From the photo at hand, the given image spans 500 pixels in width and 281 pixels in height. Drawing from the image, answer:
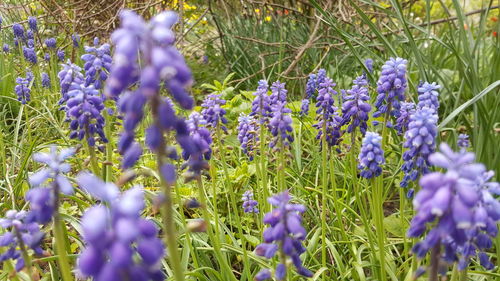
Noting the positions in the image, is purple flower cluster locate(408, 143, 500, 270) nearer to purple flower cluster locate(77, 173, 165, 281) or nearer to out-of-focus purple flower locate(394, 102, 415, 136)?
purple flower cluster locate(77, 173, 165, 281)

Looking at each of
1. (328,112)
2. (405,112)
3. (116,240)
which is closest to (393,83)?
(405,112)

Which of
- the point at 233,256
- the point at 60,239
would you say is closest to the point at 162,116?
the point at 60,239

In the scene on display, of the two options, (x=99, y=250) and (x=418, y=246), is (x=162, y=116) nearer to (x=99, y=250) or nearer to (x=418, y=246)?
(x=99, y=250)

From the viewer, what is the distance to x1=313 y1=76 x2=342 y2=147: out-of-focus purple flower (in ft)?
11.9

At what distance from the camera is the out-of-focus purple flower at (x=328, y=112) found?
3631mm

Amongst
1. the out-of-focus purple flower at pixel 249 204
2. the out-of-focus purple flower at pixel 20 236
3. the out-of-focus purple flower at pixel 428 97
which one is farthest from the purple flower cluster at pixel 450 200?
the out-of-focus purple flower at pixel 249 204

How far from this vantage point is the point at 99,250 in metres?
1.18

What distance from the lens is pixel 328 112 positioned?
3.71m

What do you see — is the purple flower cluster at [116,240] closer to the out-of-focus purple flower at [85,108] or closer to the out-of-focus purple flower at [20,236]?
the out-of-focus purple flower at [20,236]

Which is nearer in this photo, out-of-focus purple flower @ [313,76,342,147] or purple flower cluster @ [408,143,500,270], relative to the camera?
purple flower cluster @ [408,143,500,270]

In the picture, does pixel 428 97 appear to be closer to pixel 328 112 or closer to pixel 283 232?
pixel 328 112

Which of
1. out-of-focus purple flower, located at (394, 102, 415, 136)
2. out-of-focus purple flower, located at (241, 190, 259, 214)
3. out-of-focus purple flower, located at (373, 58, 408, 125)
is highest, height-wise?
out-of-focus purple flower, located at (373, 58, 408, 125)

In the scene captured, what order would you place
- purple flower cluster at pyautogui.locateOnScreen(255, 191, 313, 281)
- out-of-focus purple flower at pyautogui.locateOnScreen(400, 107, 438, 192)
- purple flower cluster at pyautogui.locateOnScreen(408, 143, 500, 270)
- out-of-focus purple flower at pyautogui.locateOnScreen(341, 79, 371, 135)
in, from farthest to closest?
out-of-focus purple flower at pyautogui.locateOnScreen(341, 79, 371, 135) → out-of-focus purple flower at pyautogui.locateOnScreen(400, 107, 438, 192) → purple flower cluster at pyautogui.locateOnScreen(255, 191, 313, 281) → purple flower cluster at pyautogui.locateOnScreen(408, 143, 500, 270)

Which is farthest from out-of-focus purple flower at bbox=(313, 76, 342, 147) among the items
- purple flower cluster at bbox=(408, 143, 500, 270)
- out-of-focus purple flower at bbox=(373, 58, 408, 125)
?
purple flower cluster at bbox=(408, 143, 500, 270)
